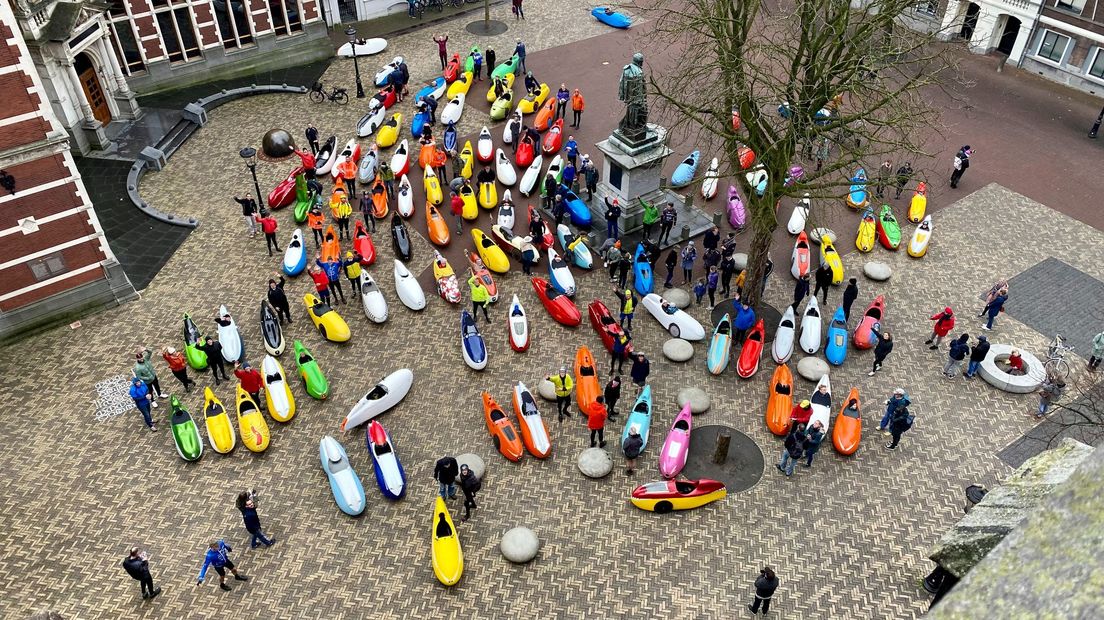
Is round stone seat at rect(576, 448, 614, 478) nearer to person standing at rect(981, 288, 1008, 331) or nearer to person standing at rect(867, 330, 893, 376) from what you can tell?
person standing at rect(867, 330, 893, 376)

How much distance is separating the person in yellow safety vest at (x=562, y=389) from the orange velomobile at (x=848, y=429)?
622cm

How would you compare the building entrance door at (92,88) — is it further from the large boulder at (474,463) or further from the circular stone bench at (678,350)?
the circular stone bench at (678,350)

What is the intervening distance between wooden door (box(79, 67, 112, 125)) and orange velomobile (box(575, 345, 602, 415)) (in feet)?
68.7

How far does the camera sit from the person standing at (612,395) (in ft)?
59.4

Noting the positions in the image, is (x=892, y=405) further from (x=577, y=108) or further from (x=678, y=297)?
(x=577, y=108)

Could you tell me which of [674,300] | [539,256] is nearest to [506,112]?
[539,256]

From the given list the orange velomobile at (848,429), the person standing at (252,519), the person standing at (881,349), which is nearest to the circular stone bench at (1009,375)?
the person standing at (881,349)

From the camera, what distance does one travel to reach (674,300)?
22234 mm

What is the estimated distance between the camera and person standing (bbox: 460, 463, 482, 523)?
16.3 meters

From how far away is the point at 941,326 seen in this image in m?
20.4

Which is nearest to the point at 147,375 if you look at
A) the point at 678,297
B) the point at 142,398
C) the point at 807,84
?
the point at 142,398

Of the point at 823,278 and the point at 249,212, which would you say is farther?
the point at 249,212

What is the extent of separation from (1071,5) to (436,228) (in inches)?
1057

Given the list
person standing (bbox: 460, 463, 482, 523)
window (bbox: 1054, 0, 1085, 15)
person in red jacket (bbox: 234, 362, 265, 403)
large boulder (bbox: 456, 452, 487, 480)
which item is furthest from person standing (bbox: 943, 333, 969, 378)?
window (bbox: 1054, 0, 1085, 15)
